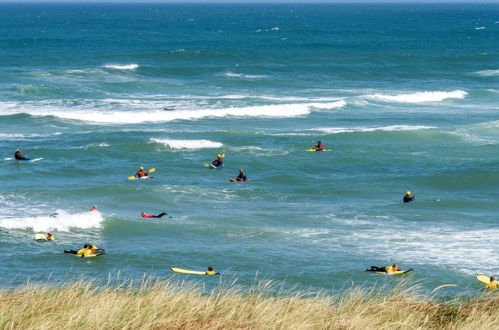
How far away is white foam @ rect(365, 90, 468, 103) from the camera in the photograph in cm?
6003

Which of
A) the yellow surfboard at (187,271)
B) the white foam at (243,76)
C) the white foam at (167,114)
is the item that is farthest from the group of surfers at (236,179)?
the white foam at (243,76)

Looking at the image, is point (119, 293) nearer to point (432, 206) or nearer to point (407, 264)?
point (407, 264)

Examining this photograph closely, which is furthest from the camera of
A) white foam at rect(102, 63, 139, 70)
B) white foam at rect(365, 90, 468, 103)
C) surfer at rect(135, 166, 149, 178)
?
white foam at rect(102, 63, 139, 70)

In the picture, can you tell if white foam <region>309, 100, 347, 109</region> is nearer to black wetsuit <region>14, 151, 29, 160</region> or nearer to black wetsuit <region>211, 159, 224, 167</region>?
black wetsuit <region>211, 159, 224, 167</region>

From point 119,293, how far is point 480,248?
16.4m

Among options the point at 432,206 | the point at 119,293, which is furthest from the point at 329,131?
the point at 119,293

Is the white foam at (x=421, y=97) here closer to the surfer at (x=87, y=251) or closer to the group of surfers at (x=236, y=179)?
the group of surfers at (x=236, y=179)

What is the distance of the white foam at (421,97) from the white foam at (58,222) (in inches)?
1439

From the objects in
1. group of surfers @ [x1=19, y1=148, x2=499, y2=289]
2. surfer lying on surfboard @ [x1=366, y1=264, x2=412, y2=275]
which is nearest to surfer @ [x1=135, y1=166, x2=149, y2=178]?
group of surfers @ [x1=19, y1=148, x2=499, y2=289]

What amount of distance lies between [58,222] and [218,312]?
18.7m

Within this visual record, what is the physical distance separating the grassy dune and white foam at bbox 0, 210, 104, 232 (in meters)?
16.6

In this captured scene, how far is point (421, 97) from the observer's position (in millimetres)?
61062

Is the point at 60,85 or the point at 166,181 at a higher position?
the point at 60,85

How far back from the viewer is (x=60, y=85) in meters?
64.2
